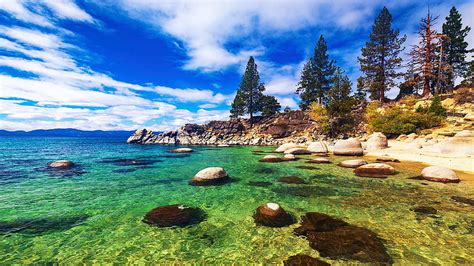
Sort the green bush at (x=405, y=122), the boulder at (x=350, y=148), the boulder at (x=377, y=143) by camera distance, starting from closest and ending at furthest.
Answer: the boulder at (x=350, y=148), the boulder at (x=377, y=143), the green bush at (x=405, y=122)

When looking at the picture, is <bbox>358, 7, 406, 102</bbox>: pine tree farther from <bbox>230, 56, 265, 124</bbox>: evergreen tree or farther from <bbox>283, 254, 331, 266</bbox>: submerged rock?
<bbox>283, 254, 331, 266</bbox>: submerged rock

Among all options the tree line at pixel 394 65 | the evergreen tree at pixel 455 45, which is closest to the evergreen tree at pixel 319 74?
the tree line at pixel 394 65

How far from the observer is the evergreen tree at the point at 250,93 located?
7394cm

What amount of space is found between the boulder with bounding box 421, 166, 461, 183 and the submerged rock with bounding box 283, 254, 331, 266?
13.1 meters

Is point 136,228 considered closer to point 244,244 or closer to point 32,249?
point 32,249

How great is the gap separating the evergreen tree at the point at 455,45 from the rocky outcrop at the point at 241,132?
32.6 meters

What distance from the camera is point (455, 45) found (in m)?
46.8

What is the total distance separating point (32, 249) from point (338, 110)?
2061 inches

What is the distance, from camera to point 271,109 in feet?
245

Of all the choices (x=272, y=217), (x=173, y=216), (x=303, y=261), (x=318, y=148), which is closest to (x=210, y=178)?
(x=173, y=216)

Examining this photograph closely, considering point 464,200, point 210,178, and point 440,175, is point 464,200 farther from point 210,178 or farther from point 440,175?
point 210,178

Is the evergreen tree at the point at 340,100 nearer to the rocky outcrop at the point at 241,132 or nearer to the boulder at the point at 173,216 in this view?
the rocky outcrop at the point at 241,132

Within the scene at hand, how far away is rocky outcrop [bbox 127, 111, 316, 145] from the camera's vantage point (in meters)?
62.9

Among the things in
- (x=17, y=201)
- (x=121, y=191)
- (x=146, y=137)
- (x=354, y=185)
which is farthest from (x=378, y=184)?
(x=146, y=137)
